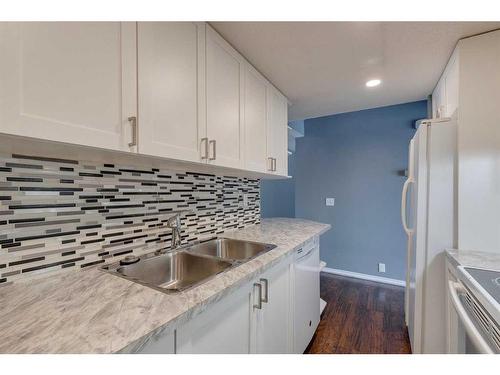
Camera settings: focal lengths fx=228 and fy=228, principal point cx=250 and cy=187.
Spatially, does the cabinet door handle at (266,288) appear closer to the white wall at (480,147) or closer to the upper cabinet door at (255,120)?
the upper cabinet door at (255,120)

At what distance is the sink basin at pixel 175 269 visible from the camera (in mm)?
1142

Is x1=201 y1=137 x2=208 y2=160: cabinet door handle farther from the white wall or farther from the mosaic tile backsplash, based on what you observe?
the white wall

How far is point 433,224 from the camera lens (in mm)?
1503

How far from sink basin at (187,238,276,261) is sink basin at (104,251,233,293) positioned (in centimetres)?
15

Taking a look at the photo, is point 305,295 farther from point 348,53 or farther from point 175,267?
point 348,53

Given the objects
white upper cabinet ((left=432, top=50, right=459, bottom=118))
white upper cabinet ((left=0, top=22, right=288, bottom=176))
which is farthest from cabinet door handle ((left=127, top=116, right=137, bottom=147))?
white upper cabinet ((left=432, top=50, right=459, bottom=118))

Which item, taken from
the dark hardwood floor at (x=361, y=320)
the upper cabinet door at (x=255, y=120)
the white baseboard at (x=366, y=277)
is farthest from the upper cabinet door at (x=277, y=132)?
the white baseboard at (x=366, y=277)

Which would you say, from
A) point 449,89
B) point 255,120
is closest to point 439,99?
point 449,89

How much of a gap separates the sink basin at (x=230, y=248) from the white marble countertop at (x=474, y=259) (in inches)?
Answer: 39.7

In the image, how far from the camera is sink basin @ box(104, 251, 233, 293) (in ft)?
3.75

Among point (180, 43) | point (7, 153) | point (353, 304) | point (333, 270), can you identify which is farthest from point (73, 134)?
point (333, 270)

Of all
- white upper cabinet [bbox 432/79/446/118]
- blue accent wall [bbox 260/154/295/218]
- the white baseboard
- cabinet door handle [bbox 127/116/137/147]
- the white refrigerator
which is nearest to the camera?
cabinet door handle [bbox 127/116/137/147]

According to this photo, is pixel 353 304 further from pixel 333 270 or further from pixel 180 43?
pixel 180 43

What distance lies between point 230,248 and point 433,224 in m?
1.37
